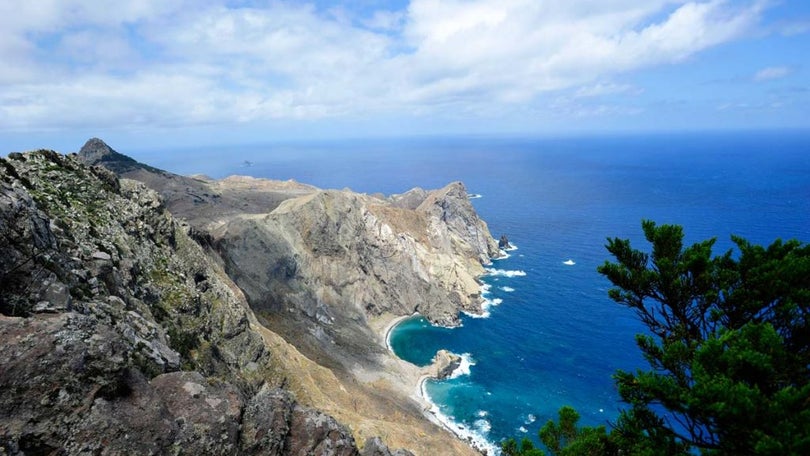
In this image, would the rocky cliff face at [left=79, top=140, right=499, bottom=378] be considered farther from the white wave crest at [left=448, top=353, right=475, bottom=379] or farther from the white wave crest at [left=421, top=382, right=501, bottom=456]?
the white wave crest at [left=421, top=382, right=501, bottom=456]

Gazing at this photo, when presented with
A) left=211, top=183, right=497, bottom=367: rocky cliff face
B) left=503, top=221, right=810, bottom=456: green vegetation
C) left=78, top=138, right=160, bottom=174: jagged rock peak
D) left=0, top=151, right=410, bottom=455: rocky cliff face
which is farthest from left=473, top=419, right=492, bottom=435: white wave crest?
left=78, top=138, right=160, bottom=174: jagged rock peak

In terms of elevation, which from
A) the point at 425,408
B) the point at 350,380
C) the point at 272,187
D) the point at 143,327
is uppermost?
the point at 143,327

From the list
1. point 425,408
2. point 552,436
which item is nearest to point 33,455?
point 552,436

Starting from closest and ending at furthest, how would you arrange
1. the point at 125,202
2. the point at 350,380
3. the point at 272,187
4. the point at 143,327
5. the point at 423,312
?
the point at 143,327
the point at 125,202
the point at 350,380
the point at 423,312
the point at 272,187

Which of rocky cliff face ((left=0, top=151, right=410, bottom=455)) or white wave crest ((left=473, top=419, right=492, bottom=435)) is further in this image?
white wave crest ((left=473, top=419, right=492, bottom=435))

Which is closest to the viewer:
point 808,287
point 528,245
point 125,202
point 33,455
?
point 33,455

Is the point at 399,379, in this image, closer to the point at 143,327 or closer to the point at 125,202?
the point at 125,202
